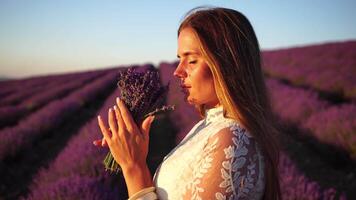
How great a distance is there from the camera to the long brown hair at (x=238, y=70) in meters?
1.32

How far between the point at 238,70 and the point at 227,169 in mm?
308

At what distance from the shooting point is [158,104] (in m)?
1.88

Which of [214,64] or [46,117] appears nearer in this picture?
[214,64]

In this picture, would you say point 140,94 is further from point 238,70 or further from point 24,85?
point 24,85

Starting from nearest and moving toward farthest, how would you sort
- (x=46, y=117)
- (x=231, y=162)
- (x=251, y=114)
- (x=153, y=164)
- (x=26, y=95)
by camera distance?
(x=231, y=162)
(x=251, y=114)
(x=153, y=164)
(x=46, y=117)
(x=26, y=95)

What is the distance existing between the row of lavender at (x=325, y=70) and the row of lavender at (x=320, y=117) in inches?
68.6

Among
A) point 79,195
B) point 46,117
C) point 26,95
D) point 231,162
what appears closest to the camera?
point 231,162

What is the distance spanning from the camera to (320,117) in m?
7.33

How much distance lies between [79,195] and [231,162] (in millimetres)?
2313

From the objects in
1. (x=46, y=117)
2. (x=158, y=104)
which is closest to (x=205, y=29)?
(x=158, y=104)

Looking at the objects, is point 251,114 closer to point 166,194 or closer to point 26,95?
point 166,194

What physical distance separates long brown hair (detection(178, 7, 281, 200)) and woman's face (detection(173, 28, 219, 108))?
0.10ft

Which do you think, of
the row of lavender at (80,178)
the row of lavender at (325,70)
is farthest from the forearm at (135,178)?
the row of lavender at (325,70)

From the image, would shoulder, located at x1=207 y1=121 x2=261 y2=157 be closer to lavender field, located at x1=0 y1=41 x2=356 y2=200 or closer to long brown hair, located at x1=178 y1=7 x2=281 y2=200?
long brown hair, located at x1=178 y1=7 x2=281 y2=200
